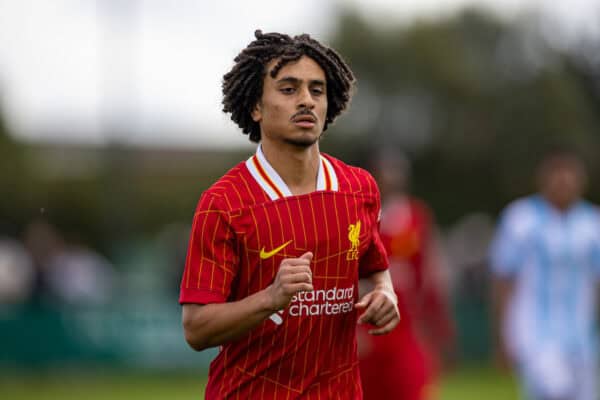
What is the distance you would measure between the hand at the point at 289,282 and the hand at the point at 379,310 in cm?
39

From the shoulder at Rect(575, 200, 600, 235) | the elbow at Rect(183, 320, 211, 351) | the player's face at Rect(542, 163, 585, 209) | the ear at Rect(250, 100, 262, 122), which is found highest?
the player's face at Rect(542, 163, 585, 209)

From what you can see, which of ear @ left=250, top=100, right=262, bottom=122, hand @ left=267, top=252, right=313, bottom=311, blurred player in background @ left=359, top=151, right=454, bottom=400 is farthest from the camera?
blurred player in background @ left=359, top=151, right=454, bottom=400

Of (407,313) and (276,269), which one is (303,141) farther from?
(407,313)

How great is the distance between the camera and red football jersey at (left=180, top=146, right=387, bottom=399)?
15.6 feet

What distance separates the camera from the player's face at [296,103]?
4.93 meters

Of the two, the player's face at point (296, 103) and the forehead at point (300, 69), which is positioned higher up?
the forehead at point (300, 69)

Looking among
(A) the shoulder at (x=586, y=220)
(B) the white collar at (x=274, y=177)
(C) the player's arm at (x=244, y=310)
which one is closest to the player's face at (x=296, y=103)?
(B) the white collar at (x=274, y=177)

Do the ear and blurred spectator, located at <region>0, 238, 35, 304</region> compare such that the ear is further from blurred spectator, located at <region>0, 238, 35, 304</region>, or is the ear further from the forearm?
blurred spectator, located at <region>0, 238, 35, 304</region>

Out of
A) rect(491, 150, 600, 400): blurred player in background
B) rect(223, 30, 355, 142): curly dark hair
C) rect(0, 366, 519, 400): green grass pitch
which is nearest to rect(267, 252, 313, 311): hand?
rect(223, 30, 355, 142): curly dark hair

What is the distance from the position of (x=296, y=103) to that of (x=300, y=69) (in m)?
0.15

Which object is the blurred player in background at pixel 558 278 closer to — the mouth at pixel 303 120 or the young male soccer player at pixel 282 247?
the young male soccer player at pixel 282 247

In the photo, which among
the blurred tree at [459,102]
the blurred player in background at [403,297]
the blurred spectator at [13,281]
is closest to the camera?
the blurred player in background at [403,297]

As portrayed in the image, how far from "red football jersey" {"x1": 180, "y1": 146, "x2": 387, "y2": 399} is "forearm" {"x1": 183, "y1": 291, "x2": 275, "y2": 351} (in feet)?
0.17

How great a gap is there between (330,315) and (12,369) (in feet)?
45.0
